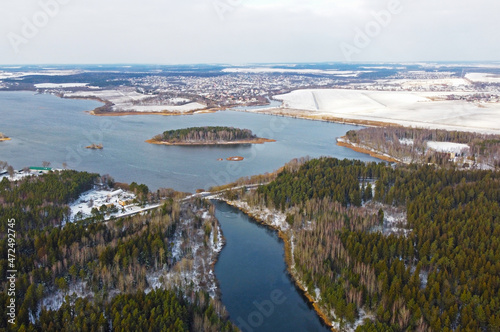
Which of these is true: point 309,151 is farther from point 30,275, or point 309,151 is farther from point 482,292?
point 30,275

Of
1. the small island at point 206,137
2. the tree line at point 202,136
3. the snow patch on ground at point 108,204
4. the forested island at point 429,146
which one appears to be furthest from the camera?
the tree line at point 202,136

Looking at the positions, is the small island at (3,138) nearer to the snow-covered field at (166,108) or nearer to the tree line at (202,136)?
the tree line at (202,136)

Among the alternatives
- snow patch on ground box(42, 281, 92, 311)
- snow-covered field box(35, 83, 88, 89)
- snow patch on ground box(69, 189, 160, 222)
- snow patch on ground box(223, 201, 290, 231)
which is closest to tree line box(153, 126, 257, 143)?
snow patch on ground box(69, 189, 160, 222)

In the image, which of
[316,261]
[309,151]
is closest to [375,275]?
[316,261]

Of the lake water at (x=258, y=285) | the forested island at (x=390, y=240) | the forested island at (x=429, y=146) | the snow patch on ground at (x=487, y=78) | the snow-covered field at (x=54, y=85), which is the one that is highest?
the snow patch on ground at (x=487, y=78)

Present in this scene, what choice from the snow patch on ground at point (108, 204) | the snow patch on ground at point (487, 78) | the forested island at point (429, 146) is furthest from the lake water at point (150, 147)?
the snow patch on ground at point (487, 78)
